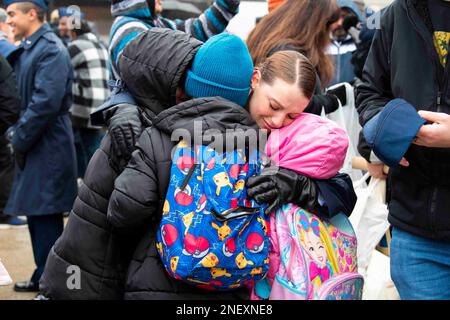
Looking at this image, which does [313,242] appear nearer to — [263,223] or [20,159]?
[263,223]

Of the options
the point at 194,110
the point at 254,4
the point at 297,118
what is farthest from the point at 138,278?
the point at 254,4

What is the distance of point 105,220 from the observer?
8.30ft

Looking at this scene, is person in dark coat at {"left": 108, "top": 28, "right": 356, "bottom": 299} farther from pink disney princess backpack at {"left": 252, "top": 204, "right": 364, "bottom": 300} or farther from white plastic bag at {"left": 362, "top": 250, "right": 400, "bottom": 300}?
white plastic bag at {"left": 362, "top": 250, "right": 400, "bottom": 300}

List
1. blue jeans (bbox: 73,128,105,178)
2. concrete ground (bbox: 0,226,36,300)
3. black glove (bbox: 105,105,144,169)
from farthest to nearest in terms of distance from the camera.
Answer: blue jeans (bbox: 73,128,105,178)
concrete ground (bbox: 0,226,36,300)
black glove (bbox: 105,105,144,169)

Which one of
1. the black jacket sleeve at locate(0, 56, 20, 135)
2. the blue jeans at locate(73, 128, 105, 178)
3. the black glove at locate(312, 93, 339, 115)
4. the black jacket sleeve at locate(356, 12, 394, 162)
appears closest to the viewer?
the black jacket sleeve at locate(356, 12, 394, 162)

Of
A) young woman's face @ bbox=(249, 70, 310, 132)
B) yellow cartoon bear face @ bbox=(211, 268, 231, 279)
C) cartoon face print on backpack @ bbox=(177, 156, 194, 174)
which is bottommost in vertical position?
yellow cartoon bear face @ bbox=(211, 268, 231, 279)

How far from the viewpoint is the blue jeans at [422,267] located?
2621mm

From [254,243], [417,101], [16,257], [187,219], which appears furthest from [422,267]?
[16,257]

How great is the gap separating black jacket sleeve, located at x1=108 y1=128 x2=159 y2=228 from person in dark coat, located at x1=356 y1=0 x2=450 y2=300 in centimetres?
87

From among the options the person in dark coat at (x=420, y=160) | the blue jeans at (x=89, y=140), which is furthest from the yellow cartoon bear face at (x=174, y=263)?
the blue jeans at (x=89, y=140)

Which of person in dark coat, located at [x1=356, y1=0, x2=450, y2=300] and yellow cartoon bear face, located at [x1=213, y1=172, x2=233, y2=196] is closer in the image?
yellow cartoon bear face, located at [x1=213, y1=172, x2=233, y2=196]

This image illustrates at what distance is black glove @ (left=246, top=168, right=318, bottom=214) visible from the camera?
93.2 inches

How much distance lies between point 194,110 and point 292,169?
40 cm

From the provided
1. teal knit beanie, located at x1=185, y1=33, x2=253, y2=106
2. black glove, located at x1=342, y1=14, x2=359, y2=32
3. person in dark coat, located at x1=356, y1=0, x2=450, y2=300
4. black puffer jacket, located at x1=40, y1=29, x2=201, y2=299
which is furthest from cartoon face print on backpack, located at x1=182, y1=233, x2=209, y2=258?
black glove, located at x1=342, y1=14, x2=359, y2=32
